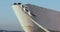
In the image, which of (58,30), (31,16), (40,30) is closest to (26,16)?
(31,16)

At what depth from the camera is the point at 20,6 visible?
12.7 m

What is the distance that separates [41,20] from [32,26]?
0.59 meters

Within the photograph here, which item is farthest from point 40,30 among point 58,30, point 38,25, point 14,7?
point 14,7

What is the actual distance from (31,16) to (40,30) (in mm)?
881

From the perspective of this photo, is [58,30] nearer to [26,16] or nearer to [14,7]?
[26,16]

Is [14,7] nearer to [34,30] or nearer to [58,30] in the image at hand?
[34,30]

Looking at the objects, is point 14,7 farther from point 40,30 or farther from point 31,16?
point 40,30

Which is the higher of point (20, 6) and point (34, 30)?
point (20, 6)

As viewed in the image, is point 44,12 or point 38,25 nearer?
point 38,25

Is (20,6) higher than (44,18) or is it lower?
higher

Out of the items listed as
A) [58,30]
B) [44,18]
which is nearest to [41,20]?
[44,18]

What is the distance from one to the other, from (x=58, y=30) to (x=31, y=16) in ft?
5.33

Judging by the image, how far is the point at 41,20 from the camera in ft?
42.3

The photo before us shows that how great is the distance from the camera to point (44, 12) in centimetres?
1330
